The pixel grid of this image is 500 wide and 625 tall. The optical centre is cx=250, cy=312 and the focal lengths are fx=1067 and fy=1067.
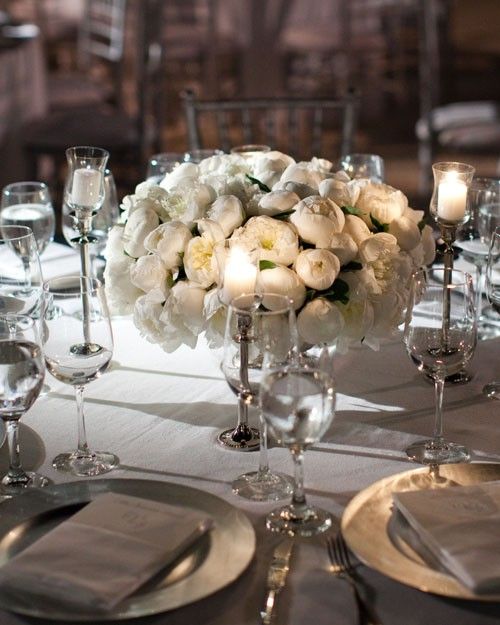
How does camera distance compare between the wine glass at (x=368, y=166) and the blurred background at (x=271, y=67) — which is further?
the blurred background at (x=271, y=67)

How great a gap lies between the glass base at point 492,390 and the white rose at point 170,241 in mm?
482

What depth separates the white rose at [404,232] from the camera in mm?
1520

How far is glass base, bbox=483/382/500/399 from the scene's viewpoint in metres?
1.53

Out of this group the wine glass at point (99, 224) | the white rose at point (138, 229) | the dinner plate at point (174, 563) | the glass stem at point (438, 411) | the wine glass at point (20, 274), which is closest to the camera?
the dinner plate at point (174, 563)

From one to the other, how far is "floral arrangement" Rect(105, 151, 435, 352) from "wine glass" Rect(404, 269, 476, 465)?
0.09m

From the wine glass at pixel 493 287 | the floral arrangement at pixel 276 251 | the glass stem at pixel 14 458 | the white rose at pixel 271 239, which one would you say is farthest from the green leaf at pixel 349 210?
the glass stem at pixel 14 458

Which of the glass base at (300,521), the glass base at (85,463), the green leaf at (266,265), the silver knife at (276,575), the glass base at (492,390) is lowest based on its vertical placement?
the silver knife at (276,575)

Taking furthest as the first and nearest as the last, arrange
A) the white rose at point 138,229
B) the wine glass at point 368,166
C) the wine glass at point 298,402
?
the wine glass at point 368,166
the white rose at point 138,229
the wine glass at point 298,402

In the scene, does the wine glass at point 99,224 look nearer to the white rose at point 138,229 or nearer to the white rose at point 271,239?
the white rose at point 138,229

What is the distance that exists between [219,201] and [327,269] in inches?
7.4

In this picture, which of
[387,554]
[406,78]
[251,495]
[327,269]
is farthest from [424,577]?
[406,78]

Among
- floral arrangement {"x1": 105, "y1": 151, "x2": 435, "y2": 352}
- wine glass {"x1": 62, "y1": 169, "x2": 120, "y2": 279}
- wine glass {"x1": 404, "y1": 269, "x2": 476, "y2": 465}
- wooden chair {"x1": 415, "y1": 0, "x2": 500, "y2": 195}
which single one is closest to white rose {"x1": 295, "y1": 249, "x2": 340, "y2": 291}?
floral arrangement {"x1": 105, "y1": 151, "x2": 435, "y2": 352}

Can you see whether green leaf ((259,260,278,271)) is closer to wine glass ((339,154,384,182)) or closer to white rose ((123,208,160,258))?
white rose ((123,208,160,258))

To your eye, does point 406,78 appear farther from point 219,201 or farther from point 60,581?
point 60,581
